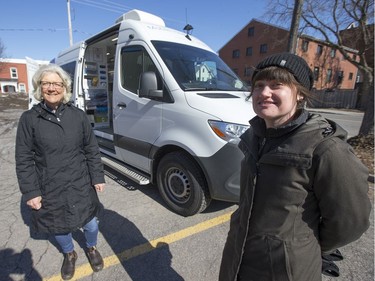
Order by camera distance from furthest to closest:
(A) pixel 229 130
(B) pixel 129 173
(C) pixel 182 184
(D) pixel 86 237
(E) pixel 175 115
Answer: (B) pixel 129 173, (C) pixel 182 184, (E) pixel 175 115, (A) pixel 229 130, (D) pixel 86 237

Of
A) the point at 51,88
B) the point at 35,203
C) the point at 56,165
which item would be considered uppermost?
the point at 51,88

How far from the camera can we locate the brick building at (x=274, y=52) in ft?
112

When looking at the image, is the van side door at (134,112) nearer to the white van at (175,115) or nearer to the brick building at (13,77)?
the white van at (175,115)

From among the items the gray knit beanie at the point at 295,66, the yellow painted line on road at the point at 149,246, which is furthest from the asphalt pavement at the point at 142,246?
the gray knit beanie at the point at 295,66

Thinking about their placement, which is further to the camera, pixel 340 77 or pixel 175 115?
pixel 340 77

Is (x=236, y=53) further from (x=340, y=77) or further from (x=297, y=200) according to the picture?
(x=297, y=200)

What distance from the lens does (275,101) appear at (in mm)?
1136

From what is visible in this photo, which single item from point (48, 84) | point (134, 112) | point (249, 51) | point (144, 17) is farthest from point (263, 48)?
point (48, 84)

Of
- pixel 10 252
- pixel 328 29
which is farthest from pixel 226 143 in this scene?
pixel 328 29

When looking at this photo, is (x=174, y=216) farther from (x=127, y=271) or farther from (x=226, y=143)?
(x=226, y=143)

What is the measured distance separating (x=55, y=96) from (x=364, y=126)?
246 inches

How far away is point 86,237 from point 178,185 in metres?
1.28

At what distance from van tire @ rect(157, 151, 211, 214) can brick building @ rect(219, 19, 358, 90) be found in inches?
1307

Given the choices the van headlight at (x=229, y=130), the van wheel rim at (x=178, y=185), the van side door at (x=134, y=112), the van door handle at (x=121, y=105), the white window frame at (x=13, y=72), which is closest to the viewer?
the van headlight at (x=229, y=130)
